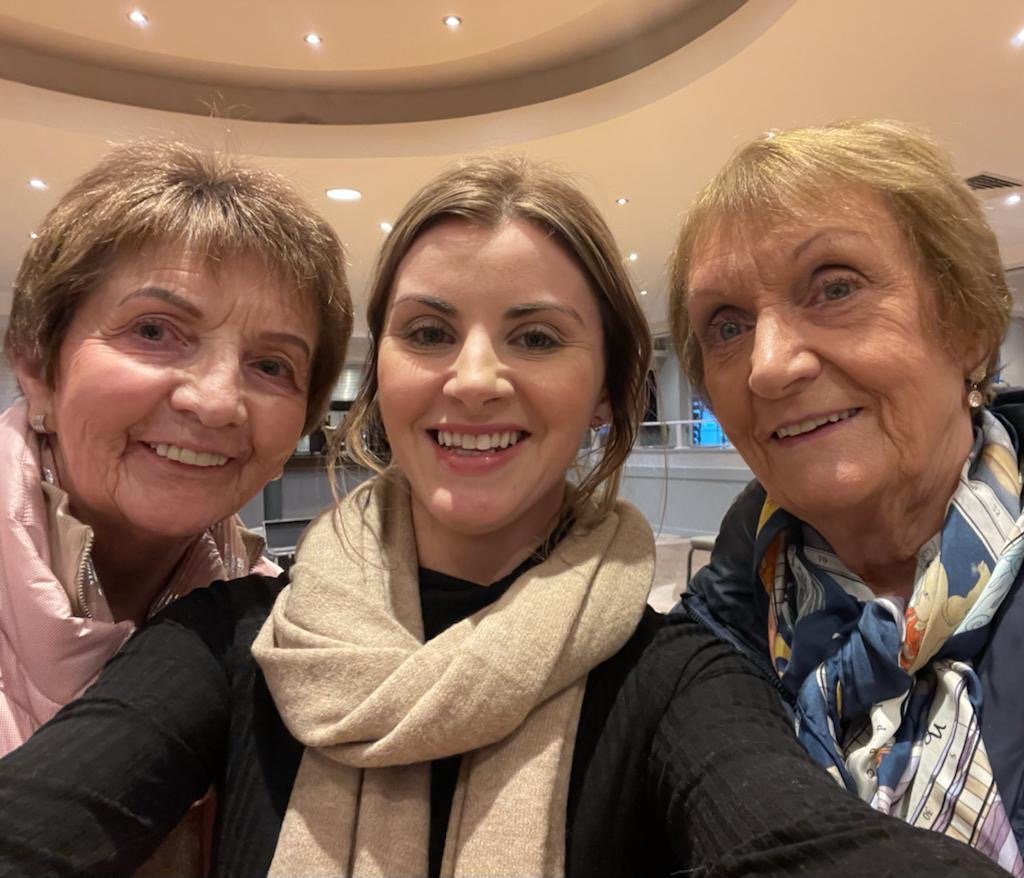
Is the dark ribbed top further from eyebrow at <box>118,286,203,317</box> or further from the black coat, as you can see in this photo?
eyebrow at <box>118,286,203,317</box>

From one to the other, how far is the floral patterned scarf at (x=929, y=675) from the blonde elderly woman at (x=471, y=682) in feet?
0.59

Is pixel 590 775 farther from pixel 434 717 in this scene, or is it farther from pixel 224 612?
pixel 224 612

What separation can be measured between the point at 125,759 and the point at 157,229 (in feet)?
2.54

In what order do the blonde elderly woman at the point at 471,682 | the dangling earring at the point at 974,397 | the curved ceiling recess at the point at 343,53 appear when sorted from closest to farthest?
the blonde elderly woman at the point at 471,682 < the dangling earring at the point at 974,397 < the curved ceiling recess at the point at 343,53

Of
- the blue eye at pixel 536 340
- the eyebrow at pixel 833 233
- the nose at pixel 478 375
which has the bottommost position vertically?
the nose at pixel 478 375

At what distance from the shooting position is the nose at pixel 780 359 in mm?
949

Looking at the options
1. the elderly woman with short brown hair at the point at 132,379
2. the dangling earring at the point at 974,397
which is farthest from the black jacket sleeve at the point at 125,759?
the dangling earring at the point at 974,397

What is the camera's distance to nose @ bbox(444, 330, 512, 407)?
891 millimetres

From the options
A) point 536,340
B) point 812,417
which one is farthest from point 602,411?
point 812,417

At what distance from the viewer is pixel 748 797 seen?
680mm

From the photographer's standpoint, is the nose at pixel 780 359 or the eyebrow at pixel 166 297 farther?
the eyebrow at pixel 166 297

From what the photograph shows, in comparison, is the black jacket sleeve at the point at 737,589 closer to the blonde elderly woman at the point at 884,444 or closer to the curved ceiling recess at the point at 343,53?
the blonde elderly woman at the point at 884,444

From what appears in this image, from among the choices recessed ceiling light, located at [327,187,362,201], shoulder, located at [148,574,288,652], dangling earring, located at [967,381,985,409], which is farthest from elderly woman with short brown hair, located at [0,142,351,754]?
recessed ceiling light, located at [327,187,362,201]

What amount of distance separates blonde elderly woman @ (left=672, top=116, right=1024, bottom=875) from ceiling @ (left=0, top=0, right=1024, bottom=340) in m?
2.15
